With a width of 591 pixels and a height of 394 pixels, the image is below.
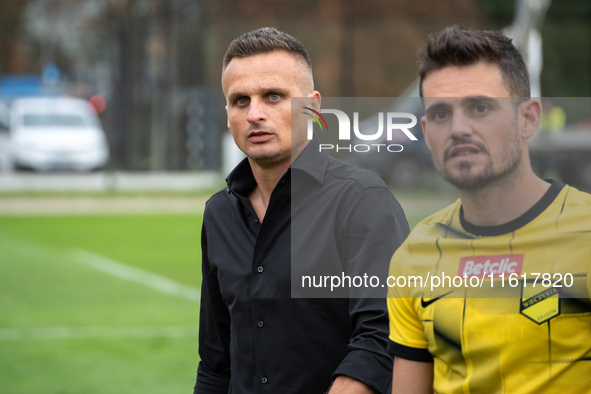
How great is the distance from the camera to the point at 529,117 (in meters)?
1.79

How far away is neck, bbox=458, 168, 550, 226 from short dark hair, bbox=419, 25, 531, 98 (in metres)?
0.19

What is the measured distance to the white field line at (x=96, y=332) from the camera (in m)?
8.48

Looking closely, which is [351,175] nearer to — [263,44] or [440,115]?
[263,44]

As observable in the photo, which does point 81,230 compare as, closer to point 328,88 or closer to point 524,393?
point 328,88

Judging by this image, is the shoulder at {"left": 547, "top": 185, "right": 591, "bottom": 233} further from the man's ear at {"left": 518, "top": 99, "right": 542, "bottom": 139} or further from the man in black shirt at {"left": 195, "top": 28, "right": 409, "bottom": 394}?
the man in black shirt at {"left": 195, "top": 28, "right": 409, "bottom": 394}

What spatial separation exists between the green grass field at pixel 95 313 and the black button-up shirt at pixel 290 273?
0.51 ft

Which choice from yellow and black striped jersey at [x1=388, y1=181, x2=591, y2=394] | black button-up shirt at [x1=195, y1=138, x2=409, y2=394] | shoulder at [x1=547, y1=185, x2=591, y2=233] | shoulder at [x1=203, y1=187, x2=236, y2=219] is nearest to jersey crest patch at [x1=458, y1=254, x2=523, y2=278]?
yellow and black striped jersey at [x1=388, y1=181, x2=591, y2=394]

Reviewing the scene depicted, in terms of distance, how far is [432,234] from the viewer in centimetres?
190

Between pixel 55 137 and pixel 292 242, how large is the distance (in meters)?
22.4

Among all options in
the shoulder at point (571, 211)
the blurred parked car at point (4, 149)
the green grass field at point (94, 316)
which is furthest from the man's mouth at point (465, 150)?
the blurred parked car at point (4, 149)

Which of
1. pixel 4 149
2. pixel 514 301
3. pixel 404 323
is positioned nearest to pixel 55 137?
pixel 4 149

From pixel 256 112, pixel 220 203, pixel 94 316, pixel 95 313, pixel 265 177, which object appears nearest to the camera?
pixel 256 112

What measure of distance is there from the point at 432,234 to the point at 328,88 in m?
23.3

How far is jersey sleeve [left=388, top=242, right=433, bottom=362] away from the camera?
193 cm
